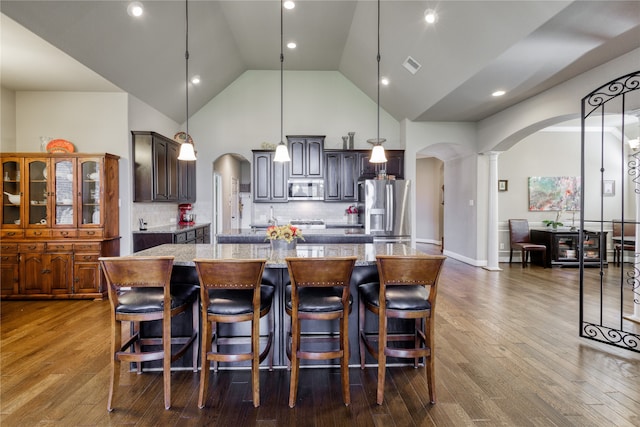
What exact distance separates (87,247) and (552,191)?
29.5 feet

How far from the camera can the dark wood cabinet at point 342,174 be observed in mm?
6891

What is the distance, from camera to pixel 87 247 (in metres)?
4.53

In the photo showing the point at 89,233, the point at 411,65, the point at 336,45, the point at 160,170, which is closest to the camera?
the point at 89,233

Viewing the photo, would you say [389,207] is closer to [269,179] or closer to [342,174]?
[342,174]

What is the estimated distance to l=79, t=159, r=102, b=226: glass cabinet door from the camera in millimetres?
4598

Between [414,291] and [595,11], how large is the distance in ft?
9.37

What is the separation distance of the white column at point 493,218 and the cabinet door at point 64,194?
7.02 meters

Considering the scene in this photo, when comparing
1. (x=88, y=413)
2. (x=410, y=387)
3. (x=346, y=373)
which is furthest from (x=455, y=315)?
(x=88, y=413)

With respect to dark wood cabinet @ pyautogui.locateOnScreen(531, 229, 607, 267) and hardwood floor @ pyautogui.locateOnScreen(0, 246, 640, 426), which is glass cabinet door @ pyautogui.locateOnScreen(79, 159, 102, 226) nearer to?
hardwood floor @ pyautogui.locateOnScreen(0, 246, 640, 426)

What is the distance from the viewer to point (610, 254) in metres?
7.54

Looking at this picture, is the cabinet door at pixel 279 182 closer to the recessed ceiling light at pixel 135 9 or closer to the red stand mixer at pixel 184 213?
the red stand mixer at pixel 184 213

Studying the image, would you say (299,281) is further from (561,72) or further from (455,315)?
(561,72)

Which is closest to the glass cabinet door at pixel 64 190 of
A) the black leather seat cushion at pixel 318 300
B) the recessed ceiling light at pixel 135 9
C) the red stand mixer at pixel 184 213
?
the recessed ceiling light at pixel 135 9

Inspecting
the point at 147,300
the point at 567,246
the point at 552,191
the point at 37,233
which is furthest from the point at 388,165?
the point at 37,233
